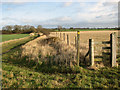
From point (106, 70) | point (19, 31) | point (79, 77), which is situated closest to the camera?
point (79, 77)

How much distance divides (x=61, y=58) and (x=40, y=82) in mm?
2916

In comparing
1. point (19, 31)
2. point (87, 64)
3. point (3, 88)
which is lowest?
point (3, 88)

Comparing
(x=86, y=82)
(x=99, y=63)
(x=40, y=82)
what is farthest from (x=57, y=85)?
(x=99, y=63)

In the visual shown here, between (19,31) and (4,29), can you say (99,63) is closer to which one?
(19,31)

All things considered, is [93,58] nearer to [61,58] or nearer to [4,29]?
[61,58]

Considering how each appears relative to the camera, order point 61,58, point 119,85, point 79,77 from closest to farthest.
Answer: point 119,85, point 79,77, point 61,58

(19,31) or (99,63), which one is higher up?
(19,31)

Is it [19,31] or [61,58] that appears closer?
[61,58]

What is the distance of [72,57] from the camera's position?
7.73 meters

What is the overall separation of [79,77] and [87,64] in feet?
5.74

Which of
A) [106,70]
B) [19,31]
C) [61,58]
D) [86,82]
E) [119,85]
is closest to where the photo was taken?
[119,85]

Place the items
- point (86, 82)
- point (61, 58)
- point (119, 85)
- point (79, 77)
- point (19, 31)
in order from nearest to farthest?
point (119, 85) < point (86, 82) < point (79, 77) < point (61, 58) < point (19, 31)

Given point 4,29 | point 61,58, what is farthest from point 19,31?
point 61,58

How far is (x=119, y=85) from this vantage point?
4.44 metres
